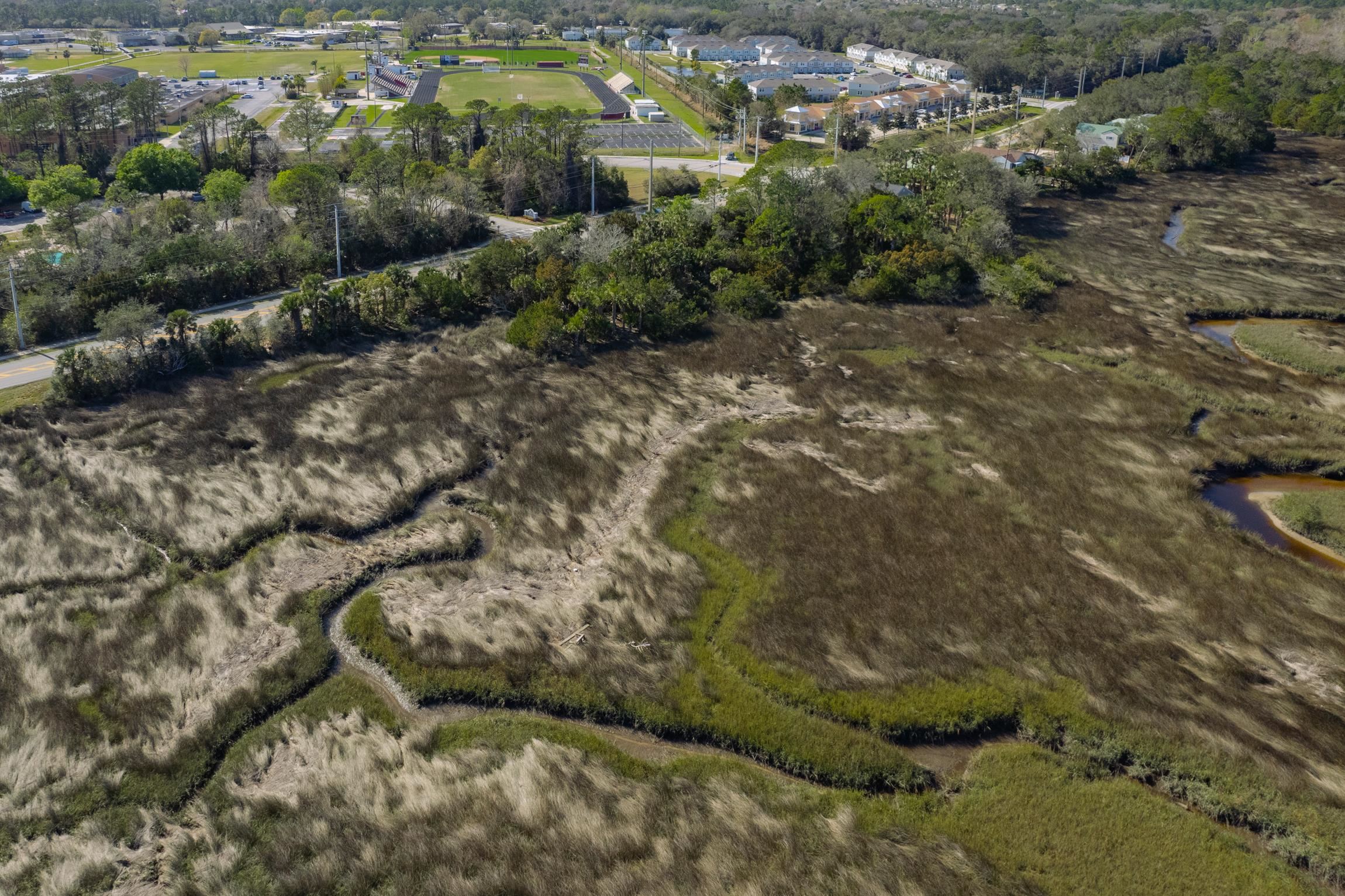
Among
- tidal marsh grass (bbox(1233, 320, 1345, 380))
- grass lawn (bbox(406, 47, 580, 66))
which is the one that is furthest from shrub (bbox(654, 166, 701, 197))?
grass lawn (bbox(406, 47, 580, 66))

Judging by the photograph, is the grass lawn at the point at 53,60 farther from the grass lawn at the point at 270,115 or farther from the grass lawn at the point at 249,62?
the grass lawn at the point at 270,115

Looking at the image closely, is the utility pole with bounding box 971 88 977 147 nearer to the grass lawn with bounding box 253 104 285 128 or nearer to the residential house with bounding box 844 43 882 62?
the residential house with bounding box 844 43 882 62

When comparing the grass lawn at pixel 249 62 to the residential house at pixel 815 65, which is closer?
the grass lawn at pixel 249 62

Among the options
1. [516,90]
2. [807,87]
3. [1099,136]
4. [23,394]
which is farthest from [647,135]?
[23,394]

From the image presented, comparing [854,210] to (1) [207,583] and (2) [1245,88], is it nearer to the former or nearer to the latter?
(1) [207,583]

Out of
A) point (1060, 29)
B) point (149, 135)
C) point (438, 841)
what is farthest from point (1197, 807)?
point (1060, 29)

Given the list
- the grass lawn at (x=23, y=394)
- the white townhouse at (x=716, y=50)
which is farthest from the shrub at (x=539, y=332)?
the white townhouse at (x=716, y=50)
